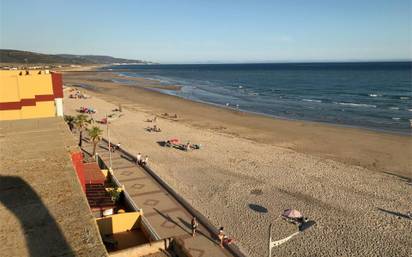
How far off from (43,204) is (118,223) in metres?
6.59

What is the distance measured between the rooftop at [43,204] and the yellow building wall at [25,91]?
7745mm

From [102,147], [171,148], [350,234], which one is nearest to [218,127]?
[171,148]

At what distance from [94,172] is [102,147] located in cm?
1016

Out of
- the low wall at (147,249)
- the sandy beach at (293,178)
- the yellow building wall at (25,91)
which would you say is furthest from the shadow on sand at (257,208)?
the yellow building wall at (25,91)

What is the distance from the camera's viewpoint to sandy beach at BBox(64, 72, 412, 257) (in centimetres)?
1867

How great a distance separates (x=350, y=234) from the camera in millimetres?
18859

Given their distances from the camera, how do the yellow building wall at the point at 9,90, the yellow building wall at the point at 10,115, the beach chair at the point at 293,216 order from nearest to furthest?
1. the beach chair at the point at 293,216
2. the yellow building wall at the point at 9,90
3. the yellow building wall at the point at 10,115

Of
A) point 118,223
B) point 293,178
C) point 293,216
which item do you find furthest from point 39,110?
point 293,178

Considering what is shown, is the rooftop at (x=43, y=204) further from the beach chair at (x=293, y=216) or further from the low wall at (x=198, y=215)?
the beach chair at (x=293, y=216)

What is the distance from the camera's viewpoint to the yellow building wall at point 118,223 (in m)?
17.0

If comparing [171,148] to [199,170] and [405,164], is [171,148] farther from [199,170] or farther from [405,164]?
[405,164]

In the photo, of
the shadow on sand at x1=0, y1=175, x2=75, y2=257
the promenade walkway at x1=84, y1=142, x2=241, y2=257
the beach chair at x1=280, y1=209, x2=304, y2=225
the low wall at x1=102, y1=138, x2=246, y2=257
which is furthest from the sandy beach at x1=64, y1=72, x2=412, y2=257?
the shadow on sand at x1=0, y1=175, x2=75, y2=257

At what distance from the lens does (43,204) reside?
37.2ft

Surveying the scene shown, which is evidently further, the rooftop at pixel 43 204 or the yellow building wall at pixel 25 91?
the yellow building wall at pixel 25 91
